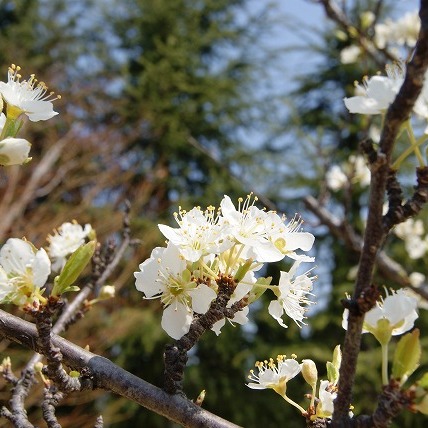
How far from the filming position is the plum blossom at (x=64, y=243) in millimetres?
1107

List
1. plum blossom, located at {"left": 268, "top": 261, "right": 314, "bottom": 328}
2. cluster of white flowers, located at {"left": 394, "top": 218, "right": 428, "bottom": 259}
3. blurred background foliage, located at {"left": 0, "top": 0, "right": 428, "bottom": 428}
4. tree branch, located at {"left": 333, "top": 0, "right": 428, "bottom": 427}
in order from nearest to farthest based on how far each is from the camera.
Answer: tree branch, located at {"left": 333, "top": 0, "right": 428, "bottom": 427}, plum blossom, located at {"left": 268, "top": 261, "right": 314, "bottom": 328}, cluster of white flowers, located at {"left": 394, "top": 218, "right": 428, "bottom": 259}, blurred background foliage, located at {"left": 0, "top": 0, "right": 428, "bottom": 428}

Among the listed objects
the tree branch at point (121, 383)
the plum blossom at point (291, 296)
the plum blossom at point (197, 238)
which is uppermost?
the plum blossom at point (291, 296)

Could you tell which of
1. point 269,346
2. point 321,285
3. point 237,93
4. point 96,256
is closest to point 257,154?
point 237,93

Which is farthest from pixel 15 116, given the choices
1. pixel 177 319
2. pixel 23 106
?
pixel 177 319

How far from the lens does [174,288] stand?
686 mm

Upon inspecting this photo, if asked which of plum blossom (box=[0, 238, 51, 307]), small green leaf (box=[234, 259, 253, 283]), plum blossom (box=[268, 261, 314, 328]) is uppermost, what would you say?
plum blossom (box=[268, 261, 314, 328])

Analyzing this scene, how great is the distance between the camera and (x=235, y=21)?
617 cm

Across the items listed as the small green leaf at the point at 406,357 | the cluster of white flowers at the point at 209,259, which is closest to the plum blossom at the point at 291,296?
the cluster of white flowers at the point at 209,259

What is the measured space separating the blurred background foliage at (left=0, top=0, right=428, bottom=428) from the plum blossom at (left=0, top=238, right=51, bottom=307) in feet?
9.64

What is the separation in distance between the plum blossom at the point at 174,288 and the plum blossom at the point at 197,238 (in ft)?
0.04

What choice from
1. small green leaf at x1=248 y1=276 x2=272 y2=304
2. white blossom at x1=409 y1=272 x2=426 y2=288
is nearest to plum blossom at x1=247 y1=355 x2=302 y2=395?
small green leaf at x1=248 y1=276 x2=272 y2=304

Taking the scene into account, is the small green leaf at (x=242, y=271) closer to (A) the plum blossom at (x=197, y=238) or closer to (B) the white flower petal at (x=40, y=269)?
(A) the plum blossom at (x=197, y=238)

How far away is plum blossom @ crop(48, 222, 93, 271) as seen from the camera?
1107mm

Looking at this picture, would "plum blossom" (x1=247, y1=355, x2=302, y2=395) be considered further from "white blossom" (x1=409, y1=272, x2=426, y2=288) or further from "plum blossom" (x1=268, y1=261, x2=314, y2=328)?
"white blossom" (x1=409, y1=272, x2=426, y2=288)
